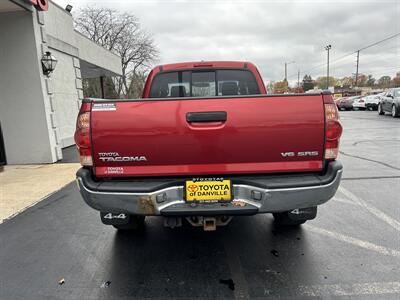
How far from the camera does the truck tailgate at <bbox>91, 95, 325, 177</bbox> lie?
2711mm

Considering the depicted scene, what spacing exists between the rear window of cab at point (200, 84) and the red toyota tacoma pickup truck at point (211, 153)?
1.63m

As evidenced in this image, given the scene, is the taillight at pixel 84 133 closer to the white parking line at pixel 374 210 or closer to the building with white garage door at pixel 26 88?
the white parking line at pixel 374 210

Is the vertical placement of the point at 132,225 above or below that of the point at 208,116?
below

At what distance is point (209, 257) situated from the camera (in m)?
3.38

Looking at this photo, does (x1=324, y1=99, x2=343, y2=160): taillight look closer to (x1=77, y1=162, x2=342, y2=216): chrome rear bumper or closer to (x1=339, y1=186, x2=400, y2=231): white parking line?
(x1=77, y1=162, x2=342, y2=216): chrome rear bumper

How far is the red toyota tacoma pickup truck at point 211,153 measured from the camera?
107 inches

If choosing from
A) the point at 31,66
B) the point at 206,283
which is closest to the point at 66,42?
the point at 31,66

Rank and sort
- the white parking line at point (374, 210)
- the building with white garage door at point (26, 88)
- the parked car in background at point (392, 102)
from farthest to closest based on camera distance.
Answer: the parked car in background at point (392, 102)
the building with white garage door at point (26, 88)
the white parking line at point (374, 210)

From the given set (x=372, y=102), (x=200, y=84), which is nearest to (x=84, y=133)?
(x=200, y=84)

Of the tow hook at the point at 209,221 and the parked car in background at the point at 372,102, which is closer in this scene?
the tow hook at the point at 209,221

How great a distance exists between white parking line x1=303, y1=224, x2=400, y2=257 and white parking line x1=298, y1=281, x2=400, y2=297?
0.61m

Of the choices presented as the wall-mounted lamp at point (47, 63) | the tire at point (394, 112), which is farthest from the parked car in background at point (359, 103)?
the wall-mounted lamp at point (47, 63)

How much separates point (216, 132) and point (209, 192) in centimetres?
51

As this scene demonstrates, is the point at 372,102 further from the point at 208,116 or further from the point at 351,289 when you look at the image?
the point at 208,116
